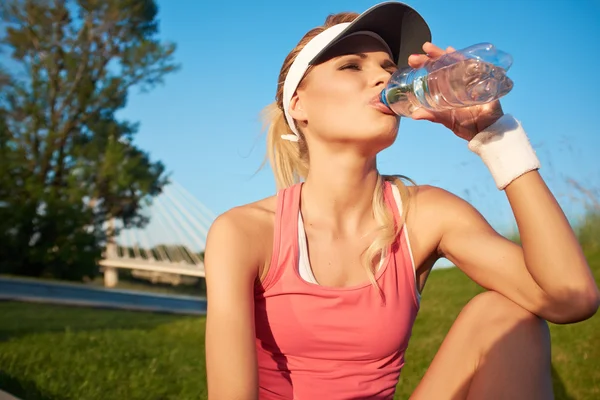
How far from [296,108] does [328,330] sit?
Result: 32.6 inches

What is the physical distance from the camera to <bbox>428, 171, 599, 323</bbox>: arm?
185 cm

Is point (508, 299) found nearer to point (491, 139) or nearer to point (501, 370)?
point (501, 370)

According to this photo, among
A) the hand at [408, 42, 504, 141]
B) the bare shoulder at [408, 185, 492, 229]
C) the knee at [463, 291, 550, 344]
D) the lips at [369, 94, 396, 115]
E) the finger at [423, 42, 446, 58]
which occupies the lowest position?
the knee at [463, 291, 550, 344]

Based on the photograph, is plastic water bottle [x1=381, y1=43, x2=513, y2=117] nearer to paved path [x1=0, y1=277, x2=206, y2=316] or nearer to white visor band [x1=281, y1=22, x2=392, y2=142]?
white visor band [x1=281, y1=22, x2=392, y2=142]

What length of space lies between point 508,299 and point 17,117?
1676 centimetres

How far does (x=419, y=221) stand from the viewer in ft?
7.25

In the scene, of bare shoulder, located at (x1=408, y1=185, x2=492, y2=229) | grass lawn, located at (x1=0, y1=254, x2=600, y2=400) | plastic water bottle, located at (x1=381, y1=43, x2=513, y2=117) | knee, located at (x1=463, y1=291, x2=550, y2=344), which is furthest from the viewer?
grass lawn, located at (x1=0, y1=254, x2=600, y2=400)

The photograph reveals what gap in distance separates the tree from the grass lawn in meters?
11.1

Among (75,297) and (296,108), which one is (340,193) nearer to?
(296,108)

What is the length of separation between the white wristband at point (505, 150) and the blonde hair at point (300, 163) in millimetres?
390

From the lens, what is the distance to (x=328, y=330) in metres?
1.99

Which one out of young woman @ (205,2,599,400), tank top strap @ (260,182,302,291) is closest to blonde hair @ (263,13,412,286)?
young woman @ (205,2,599,400)

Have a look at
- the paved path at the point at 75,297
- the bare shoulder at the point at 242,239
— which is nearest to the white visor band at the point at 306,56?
the bare shoulder at the point at 242,239

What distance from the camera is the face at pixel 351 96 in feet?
6.80
